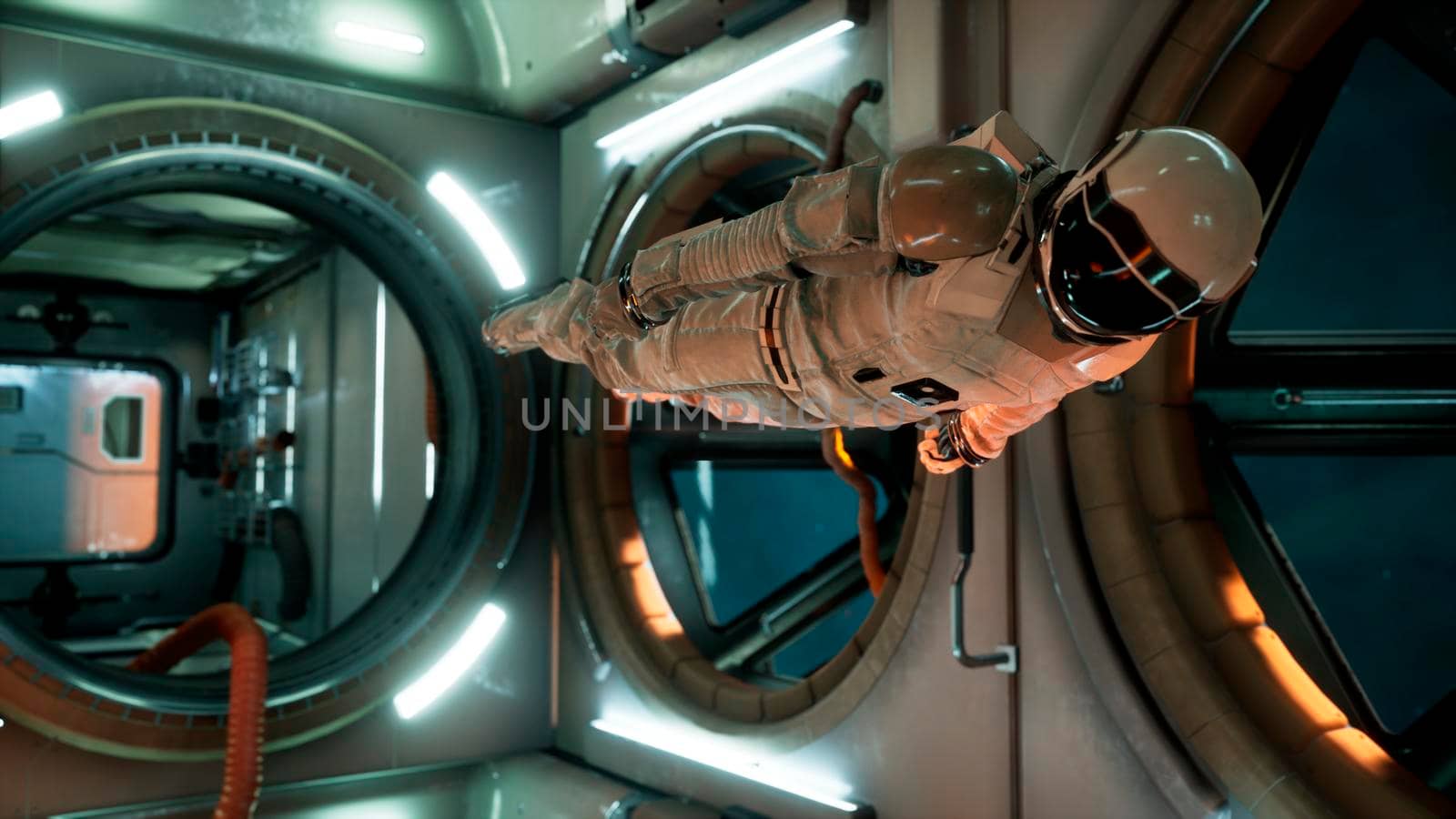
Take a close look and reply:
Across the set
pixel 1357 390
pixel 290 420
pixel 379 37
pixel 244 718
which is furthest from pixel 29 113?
pixel 1357 390

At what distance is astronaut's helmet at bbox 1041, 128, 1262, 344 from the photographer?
4.32 feet

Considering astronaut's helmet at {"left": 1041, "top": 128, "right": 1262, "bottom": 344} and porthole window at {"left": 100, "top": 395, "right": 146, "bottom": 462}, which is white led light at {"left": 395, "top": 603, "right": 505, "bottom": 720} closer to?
astronaut's helmet at {"left": 1041, "top": 128, "right": 1262, "bottom": 344}

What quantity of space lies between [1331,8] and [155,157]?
3.06 metres

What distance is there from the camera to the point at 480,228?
3.91 meters

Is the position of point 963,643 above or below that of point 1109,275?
below

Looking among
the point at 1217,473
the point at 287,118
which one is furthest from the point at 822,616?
the point at 287,118

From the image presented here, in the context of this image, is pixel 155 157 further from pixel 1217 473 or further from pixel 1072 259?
pixel 1217 473

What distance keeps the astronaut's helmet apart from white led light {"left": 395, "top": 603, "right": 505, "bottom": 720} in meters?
2.88

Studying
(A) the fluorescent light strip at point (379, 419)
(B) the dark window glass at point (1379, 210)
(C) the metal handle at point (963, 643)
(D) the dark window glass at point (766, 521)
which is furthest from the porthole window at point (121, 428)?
(B) the dark window glass at point (1379, 210)

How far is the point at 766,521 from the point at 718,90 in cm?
369

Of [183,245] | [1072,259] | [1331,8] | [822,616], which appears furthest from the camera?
[183,245]

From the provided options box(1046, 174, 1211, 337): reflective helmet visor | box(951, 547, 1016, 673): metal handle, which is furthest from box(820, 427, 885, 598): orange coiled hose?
box(1046, 174, 1211, 337): reflective helmet visor

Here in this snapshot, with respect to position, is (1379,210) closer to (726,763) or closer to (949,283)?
(726,763)

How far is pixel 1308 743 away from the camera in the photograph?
75.7 inches
